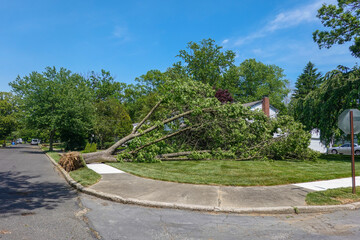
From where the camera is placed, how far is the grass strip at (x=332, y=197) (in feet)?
18.3

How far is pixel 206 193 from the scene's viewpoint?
20.8ft

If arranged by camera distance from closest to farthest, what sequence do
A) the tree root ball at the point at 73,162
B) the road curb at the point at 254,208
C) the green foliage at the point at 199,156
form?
the road curb at the point at 254,208 → the tree root ball at the point at 73,162 → the green foliage at the point at 199,156

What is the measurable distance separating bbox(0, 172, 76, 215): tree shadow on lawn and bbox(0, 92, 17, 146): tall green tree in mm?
45382

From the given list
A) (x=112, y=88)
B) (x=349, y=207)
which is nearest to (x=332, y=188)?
(x=349, y=207)

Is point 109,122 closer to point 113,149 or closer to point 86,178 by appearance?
point 113,149

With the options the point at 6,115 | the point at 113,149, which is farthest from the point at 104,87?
the point at 113,149

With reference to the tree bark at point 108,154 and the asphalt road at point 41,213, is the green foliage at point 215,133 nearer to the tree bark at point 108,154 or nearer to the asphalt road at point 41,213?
the tree bark at point 108,154

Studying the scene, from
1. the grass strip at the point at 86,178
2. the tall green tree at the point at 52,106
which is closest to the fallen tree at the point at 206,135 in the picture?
the grass strip at the point at 86,178

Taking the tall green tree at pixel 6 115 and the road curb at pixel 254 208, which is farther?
the tall green tree at pixel 6 115

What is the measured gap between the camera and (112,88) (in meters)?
57.3

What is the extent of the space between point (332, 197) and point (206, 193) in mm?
2948

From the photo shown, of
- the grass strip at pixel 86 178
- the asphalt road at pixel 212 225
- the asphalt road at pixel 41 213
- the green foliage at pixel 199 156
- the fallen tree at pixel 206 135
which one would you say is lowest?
the asphalt road at pixel 212 225

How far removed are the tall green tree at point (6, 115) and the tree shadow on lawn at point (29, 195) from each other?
45.4 metres

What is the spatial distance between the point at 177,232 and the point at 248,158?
34.6ft
